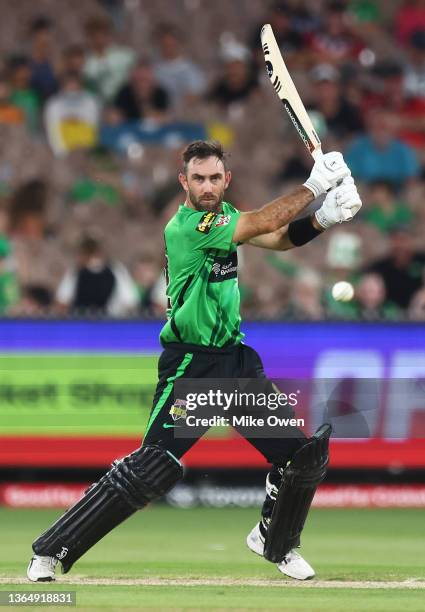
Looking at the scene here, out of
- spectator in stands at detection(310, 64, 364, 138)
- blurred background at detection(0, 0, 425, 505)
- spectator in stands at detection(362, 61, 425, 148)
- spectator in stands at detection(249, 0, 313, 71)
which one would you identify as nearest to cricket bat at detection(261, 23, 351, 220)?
blurred background at detection(0, 0, 425, 505)

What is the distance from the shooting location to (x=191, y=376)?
6.93 metres

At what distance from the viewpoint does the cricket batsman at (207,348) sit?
266 inches

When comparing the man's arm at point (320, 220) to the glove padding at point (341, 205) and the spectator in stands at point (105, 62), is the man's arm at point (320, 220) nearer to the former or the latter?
the glove padding at point (341, 205)

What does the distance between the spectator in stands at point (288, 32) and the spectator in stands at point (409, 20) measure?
1.16m

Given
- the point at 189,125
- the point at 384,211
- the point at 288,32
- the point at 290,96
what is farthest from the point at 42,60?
the point at 290,96

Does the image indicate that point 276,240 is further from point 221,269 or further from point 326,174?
point 326,174

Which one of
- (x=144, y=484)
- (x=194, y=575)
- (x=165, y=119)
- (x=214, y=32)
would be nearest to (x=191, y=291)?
(x=144, y=484)

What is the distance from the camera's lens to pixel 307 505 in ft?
23.3

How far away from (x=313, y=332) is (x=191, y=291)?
3.95m

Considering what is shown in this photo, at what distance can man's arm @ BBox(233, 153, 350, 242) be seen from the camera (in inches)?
259

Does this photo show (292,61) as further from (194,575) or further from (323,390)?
(194,575)

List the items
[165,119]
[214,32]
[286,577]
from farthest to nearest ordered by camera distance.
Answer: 1. [214,32]
2. [165,119]
3. [286,577]

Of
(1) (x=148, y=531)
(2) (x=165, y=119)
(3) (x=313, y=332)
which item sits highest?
(2) (x=165, y=119)

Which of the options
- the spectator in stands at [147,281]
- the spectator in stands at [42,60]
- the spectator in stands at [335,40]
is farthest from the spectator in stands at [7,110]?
the spectator in stands at [335,40]
